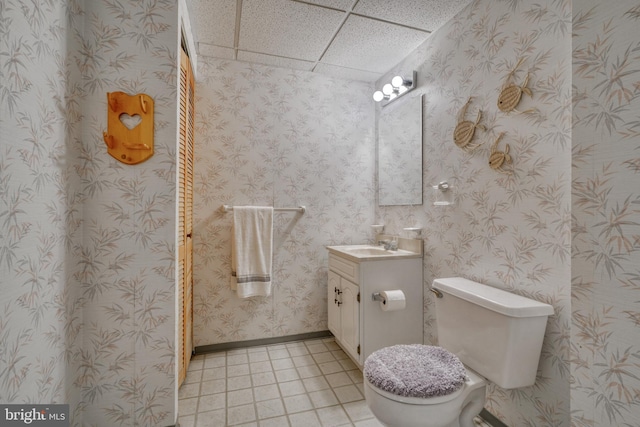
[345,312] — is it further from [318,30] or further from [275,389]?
[318,30]

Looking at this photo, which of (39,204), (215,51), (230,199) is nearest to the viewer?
(39,204)

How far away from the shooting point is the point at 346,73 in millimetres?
2340

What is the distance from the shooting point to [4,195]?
71cm

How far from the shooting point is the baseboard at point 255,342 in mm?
2121

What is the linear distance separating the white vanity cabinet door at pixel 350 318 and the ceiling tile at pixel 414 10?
163 centimetres

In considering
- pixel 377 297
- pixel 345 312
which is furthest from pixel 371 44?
pixel 345 312

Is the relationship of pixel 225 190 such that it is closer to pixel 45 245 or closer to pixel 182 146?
→ pixel 182 146

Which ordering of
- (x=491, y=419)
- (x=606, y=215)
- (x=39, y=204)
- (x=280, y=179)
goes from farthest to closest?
(x=280, y=179)
(x=491, y=419)
(x=39, y=204)
(x=606, y=215)

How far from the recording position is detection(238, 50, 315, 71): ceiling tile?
6.85ft

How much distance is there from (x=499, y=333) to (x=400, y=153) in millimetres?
1387

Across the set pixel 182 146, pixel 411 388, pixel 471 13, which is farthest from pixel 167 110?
pixel 471 13

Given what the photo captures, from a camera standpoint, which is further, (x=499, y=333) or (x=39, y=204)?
(x=499, y=333)

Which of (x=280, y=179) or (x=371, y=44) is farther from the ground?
(x=371, y=44)

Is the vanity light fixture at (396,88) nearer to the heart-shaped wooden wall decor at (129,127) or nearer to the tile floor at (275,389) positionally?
the heart-shaped wooden wall decor at (129,127)
